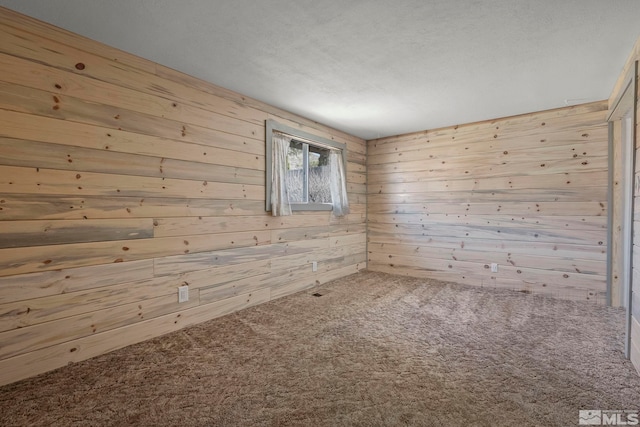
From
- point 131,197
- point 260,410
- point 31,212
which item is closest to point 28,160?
point 31,212

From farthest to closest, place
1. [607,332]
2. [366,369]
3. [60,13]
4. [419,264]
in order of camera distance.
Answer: [419,264], [607,332], [366,369], [60,13]

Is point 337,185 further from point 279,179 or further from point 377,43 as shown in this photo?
point 377,43

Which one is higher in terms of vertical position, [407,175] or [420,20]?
[420,20]

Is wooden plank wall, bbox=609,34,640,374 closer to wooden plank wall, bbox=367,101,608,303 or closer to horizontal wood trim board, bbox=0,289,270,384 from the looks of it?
wooden plank wall, bbox=367,101,608,303

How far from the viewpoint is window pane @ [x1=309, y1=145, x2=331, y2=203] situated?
14.0 ft

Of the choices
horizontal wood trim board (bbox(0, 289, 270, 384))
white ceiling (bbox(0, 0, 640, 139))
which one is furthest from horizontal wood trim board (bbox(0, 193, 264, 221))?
white ceiling (bbox(0, 0, 640, 139))

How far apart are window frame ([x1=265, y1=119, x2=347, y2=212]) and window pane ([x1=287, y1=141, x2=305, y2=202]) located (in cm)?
10

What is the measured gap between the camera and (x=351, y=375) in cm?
191

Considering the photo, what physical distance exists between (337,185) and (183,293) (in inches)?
100

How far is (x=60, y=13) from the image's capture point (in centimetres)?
184

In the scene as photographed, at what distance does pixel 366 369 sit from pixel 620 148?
362 centimetres

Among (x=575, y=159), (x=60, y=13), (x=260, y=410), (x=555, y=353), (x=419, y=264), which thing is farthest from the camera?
(x=419, y=264)

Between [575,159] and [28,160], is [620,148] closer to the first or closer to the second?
→ [575,159]

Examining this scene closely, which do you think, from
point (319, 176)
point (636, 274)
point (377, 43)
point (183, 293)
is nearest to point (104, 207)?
point (183, 293)
